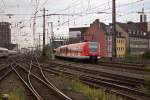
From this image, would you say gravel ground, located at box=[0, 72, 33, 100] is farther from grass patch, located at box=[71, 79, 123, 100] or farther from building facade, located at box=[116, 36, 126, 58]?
building facade, located at box=[116, 36, 126, 58]

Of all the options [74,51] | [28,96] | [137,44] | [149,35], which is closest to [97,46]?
[74,51]

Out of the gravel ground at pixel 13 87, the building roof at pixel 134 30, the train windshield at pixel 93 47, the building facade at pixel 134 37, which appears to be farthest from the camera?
the building roof at pixel 134 30

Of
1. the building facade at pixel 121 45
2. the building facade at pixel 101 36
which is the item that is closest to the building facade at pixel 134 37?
the building facade at pixel 121 45

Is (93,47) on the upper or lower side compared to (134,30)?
lower

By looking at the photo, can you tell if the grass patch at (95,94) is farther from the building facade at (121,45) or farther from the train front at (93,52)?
the building facade at (121,45)

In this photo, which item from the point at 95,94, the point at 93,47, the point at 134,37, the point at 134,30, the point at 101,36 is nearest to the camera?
the point at 95,94

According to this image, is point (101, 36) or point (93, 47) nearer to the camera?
point (93, 47)

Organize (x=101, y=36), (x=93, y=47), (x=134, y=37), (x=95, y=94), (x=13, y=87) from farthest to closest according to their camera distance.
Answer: (x=134, y=37) < (x=101, y=36) < (x=93, y=47) < (x=13, y=87) < (x=95, y=94)

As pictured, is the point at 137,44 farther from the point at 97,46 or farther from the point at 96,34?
the point at 97,46

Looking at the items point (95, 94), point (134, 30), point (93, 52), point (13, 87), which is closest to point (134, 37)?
point (134, 30)

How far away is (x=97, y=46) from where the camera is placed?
49.8 metres

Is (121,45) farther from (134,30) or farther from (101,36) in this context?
(134,30)

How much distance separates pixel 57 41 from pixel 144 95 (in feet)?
360

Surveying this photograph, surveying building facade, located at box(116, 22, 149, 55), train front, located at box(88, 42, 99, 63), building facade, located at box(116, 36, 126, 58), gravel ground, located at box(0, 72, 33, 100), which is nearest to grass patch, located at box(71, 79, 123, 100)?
gravel ground, located at box(0, 72, 33, 100)
